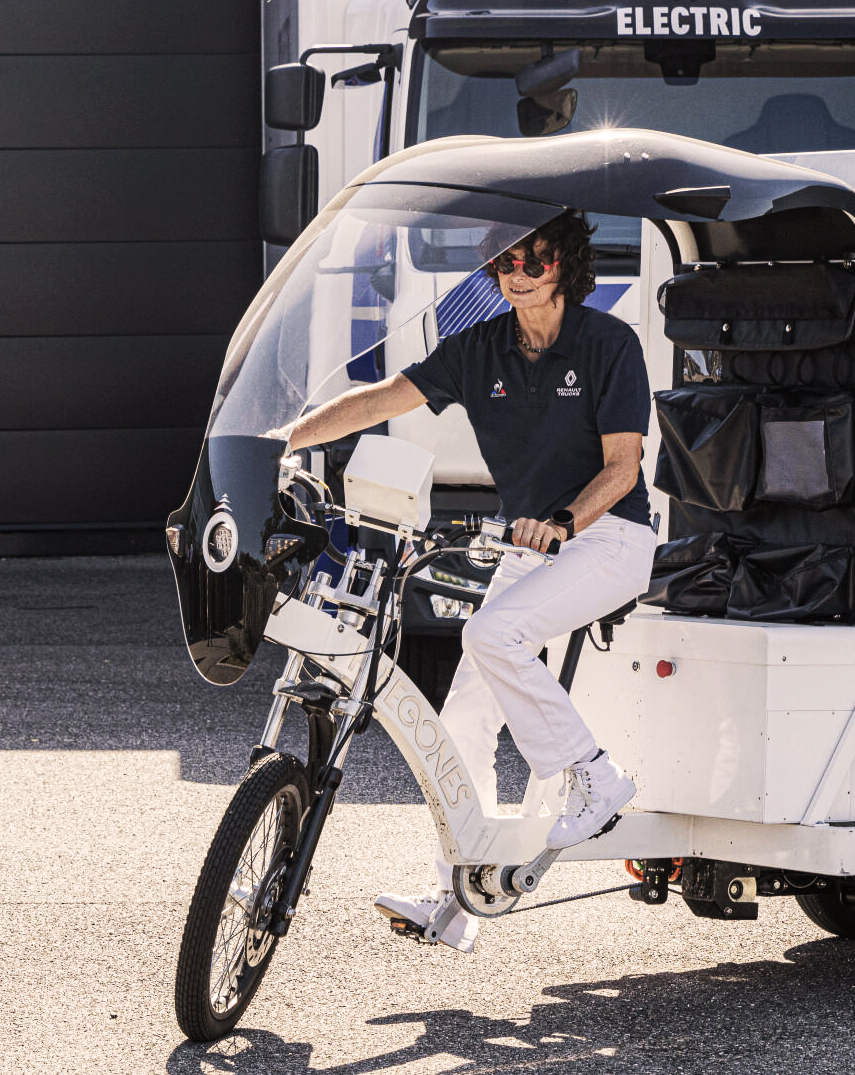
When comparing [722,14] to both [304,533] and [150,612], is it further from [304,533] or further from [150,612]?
[150,612]

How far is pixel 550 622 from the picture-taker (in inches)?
163

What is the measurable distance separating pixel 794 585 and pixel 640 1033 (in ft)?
3.70

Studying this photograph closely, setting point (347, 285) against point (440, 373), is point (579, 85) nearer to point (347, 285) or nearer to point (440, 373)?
point (440, 373)

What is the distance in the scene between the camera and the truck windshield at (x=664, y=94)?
7.27 meters

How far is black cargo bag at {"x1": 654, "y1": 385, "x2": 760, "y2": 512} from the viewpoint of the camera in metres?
4.51

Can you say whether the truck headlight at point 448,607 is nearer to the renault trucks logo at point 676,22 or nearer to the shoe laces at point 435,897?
the renault trucks logo at point 676,22

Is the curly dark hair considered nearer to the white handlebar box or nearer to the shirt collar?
the shirt collar

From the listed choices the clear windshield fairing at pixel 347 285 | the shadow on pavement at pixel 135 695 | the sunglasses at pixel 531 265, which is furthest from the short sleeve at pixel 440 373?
the shadow on pavement at pixel 135 695

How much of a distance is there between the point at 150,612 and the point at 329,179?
3470mm

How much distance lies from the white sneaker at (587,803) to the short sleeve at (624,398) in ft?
2.47

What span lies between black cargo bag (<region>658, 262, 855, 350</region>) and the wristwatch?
0.87 meters

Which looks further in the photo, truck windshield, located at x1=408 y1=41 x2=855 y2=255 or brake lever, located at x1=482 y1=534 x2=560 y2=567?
truck windshield, located at x1=408 y1=41 x2=855 y2=255

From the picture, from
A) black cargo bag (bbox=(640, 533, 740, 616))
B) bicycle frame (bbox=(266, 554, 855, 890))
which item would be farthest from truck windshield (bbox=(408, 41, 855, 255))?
bicycle frame (bbox=(266, 554, 855, 890))

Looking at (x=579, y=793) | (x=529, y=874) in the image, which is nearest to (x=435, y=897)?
(x=529, y=874)
